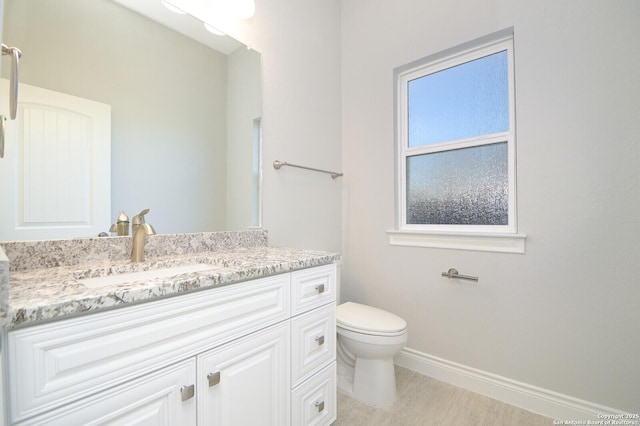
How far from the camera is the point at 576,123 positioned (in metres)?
1.40

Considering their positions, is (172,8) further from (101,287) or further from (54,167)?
(101,287)

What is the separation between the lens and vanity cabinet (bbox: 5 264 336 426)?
58 centimetres

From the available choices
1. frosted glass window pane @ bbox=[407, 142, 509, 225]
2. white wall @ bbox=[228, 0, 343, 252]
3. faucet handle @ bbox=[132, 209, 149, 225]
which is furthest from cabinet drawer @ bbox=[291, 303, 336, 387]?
frosted glass window pane @ bbox=[407, 142, 509, 225]

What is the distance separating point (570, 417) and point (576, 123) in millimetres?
1482

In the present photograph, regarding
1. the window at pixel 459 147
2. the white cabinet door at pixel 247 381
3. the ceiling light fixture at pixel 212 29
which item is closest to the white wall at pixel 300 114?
the ceiling light fixture at pixel 212 29

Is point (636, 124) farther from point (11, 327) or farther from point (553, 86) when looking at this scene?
point (11, 327)

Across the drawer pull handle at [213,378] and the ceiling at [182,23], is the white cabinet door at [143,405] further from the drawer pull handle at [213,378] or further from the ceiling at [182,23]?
the ceiling at [182,23]

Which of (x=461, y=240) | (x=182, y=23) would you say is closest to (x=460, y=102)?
(x=461, y=240)

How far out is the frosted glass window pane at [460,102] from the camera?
1.70 metres

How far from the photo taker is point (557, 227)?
1.44m

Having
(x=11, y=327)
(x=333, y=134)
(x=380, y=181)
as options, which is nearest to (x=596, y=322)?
(x=380, y=181)

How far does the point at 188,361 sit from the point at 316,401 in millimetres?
716

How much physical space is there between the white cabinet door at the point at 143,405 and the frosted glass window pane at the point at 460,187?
1.67 meters

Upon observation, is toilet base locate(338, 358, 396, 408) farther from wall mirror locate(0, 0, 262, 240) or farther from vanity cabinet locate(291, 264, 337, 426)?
wall mirror locate(0, 0, 262, 240)
